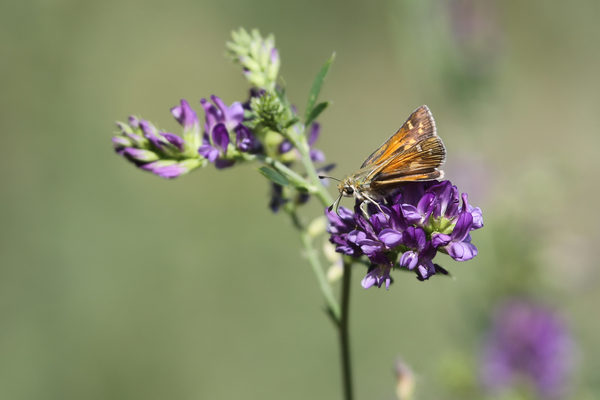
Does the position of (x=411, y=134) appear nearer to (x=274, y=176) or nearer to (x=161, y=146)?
(x=274, y=176)

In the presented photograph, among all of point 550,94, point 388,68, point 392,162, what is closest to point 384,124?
point 388,68

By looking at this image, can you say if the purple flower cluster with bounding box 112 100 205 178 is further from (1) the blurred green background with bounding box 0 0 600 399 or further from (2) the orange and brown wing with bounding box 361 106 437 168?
(1) the blurred green background with bounding box 0 0 600 399

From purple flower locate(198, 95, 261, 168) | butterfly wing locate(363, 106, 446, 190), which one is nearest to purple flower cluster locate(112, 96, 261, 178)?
purple flower locate(198, 95, 261, 168)

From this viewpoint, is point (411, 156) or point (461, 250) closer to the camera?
point (461, 250)

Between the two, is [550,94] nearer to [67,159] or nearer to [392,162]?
[67,159]

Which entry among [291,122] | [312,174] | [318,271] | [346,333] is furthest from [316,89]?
[346,333]

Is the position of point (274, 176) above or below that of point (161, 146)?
below
